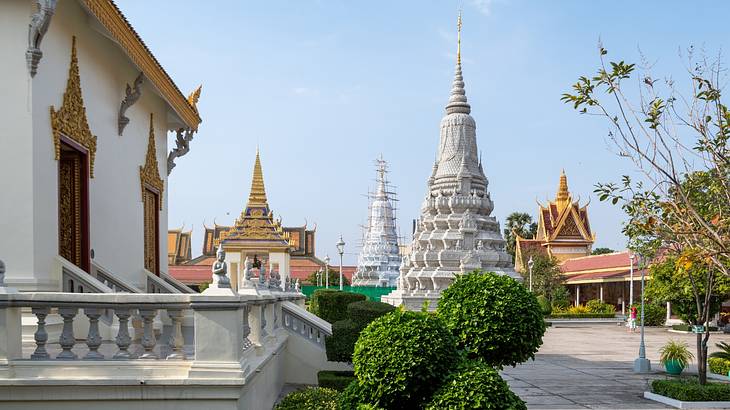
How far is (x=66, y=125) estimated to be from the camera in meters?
8.33

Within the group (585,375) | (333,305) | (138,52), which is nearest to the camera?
(138,52)

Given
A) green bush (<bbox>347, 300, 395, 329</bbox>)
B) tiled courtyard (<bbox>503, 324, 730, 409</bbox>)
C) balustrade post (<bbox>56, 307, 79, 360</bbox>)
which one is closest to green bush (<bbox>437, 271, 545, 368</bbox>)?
balustrade post (<bbox>56, 307, 79, 360</bbox>)

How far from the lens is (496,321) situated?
6793 mm

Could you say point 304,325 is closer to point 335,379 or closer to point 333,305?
point 335,379

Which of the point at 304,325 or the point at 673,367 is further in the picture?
the point at 673,367

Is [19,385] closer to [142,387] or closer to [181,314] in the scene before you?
[142,387]

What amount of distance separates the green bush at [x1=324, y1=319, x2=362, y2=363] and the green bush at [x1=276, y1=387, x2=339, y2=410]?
3675mm

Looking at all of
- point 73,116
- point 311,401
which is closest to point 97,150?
point 73,116

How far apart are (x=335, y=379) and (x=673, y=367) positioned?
9381 millimetres

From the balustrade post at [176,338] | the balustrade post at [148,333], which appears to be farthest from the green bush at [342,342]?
the balustrade post at [148,333]

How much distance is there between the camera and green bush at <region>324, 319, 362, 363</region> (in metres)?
11.7

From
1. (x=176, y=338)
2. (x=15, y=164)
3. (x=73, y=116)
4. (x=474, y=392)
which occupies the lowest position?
(x=474, y=392)

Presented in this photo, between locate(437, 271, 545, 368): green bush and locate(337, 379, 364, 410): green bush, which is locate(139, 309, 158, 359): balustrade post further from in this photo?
locate(437, 271, 545, 368): green bush

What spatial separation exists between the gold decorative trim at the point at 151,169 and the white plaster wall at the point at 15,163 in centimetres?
509
